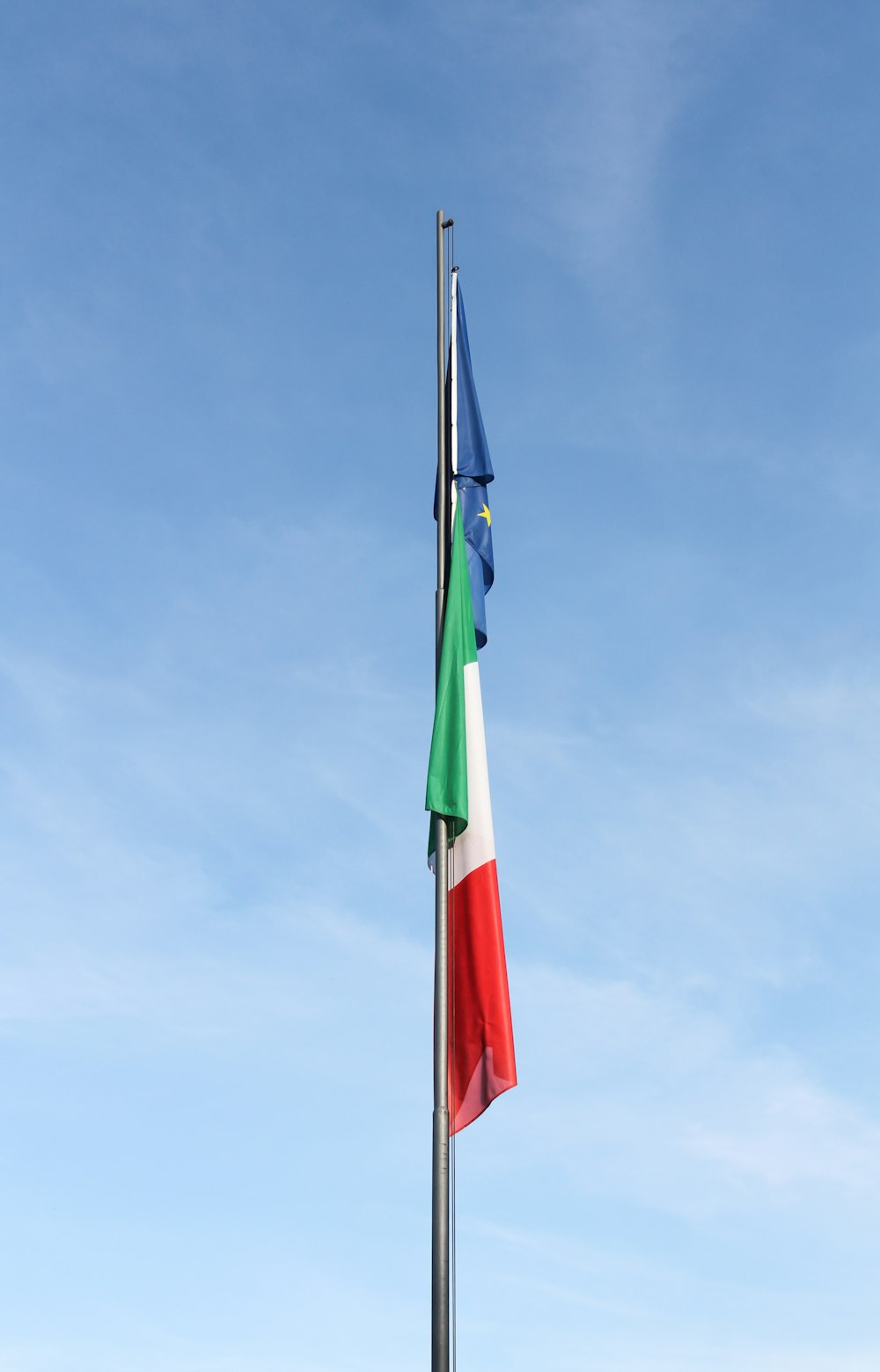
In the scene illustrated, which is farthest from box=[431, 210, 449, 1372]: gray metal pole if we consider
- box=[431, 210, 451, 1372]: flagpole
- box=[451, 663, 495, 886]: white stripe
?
box=[451, 663, 495, 886]: white stripe

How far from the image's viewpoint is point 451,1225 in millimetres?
12359

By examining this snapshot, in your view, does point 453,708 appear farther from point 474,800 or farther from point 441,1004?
point 441,1004

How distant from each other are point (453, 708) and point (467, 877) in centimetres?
186

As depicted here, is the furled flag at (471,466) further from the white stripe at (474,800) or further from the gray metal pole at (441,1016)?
the white stripe at (474,800)

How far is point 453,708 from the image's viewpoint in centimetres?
1495

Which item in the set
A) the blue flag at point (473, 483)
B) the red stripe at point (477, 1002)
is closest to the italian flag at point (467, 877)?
the red stripe at point (477, 1002)

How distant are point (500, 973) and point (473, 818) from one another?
172 cm

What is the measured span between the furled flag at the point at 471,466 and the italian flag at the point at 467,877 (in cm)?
73

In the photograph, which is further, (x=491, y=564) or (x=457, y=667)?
(x=491, y=564)

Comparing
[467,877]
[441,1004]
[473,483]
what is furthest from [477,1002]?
[473,483]

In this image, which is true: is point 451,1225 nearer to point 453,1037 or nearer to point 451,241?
point 453,1037

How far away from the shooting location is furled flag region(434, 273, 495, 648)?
16.5m

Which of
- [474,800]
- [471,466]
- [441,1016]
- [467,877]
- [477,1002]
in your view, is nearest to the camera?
[441,1016]

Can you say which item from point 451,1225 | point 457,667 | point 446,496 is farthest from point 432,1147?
point 446,496
